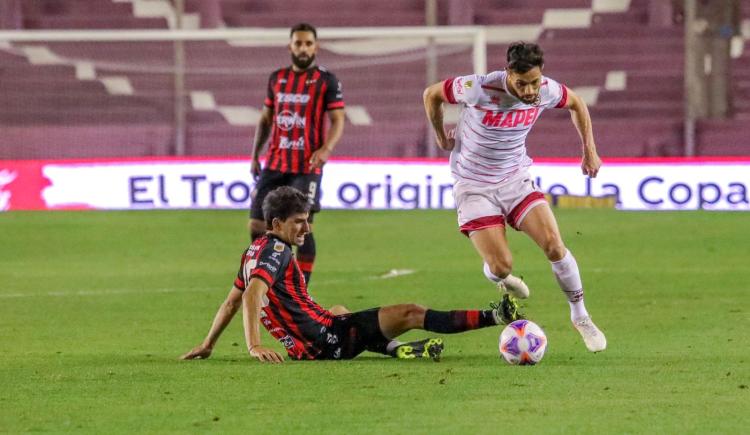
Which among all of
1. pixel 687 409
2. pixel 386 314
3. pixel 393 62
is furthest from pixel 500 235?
pixel 393 62

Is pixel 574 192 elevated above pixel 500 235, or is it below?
below

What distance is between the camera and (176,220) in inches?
708

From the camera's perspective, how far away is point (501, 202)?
873 cm

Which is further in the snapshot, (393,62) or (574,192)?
(393,62)

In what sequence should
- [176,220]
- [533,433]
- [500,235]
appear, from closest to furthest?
1. [533,433]
2. [500,235]
3. [176,220]

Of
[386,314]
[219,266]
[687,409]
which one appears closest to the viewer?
[687,409]

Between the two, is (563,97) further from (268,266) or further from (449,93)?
(268,266)

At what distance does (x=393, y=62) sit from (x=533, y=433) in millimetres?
15801

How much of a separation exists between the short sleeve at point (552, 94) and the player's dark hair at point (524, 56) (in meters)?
0.42

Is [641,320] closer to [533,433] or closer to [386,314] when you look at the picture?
[386,314]

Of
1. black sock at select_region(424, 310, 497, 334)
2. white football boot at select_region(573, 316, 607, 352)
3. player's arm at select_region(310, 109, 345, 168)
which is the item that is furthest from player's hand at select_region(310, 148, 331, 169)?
black sock at select_region(424, 310, 497, 334)

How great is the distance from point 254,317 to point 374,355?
107 centimetres

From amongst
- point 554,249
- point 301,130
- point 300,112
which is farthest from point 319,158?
point 554,249

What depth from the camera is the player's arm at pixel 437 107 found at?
864 cm
